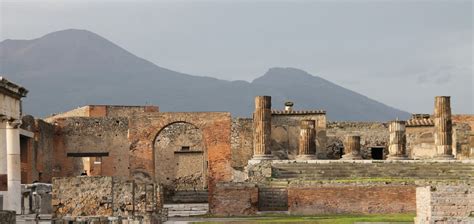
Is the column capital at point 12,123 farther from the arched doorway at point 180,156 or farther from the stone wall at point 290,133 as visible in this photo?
the arched doorway at point 180,156

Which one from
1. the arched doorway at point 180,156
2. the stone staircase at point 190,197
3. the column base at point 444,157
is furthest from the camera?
the arched doorway at point 180,156

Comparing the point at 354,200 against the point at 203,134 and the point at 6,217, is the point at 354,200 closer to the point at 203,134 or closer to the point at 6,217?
the point at 203,134

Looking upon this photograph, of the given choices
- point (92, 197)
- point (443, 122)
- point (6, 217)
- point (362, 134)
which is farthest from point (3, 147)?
point (362, 134)

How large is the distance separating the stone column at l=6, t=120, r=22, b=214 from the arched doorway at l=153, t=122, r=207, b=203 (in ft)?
83.1

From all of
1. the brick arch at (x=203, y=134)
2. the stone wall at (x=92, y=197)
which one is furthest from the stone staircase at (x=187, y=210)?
the stone wall at (x=92, y=197)

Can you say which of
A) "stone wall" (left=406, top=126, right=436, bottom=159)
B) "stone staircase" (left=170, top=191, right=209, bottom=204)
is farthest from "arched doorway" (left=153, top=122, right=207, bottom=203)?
"stone wall" (left=406, top=126, right=436, bottom=159)

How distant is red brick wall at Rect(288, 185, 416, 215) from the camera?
35.5 metres

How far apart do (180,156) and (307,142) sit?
31.6 feet

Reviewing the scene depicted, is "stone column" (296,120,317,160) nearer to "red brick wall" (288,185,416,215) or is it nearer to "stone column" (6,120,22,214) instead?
"red brick wall" (288,185,416,215)

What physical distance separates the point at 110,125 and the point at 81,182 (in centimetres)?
3270

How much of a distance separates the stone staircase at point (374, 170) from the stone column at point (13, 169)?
12829 millimetres

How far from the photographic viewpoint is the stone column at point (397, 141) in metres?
46.0

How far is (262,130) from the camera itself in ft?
147

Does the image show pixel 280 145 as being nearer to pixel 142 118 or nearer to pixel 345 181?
pixel 142 118
